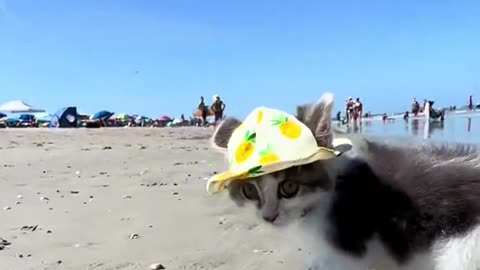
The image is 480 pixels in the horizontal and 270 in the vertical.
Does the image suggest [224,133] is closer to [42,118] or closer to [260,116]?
[260,116]

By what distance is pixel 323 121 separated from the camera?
11.2 feet

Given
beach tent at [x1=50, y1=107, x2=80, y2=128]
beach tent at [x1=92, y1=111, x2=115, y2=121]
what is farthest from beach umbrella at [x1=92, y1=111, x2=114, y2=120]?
beach tent at [x1=50, y1=107, x2=80, y2=128]

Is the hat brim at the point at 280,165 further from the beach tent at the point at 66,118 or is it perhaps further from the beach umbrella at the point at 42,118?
the beach umbrella at the point at 42,118

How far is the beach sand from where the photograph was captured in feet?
16.2

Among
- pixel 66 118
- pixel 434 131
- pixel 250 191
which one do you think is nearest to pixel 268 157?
pixel 250 191

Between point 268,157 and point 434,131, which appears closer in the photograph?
point 268,157

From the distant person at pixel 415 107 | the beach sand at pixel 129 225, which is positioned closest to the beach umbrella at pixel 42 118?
the distant person at pixel 415 107

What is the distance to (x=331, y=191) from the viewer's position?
3514mm

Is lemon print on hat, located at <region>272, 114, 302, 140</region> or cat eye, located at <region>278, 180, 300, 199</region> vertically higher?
lemon print on hat, located at <region>272, 114, 302, 140</region>

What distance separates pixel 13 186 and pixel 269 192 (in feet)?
19.7

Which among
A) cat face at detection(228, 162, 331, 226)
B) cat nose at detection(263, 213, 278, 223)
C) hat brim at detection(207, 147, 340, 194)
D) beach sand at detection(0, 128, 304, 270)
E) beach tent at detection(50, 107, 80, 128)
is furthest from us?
beach tent at detection(50, 107, 80, 128)

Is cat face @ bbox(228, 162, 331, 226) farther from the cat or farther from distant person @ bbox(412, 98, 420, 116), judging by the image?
distant person @ bbox(412, 98, 420, 116)

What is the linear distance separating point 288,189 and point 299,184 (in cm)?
7

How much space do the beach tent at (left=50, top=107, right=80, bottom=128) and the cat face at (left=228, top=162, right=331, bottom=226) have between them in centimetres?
3910
